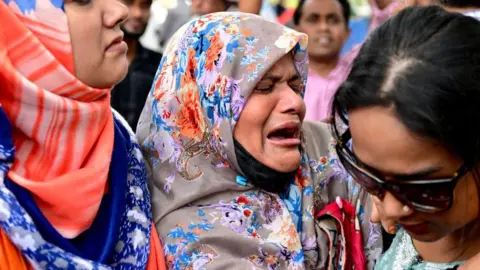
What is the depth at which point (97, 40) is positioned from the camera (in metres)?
1.96

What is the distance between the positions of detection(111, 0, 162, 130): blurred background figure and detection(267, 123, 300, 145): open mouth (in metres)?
1.86

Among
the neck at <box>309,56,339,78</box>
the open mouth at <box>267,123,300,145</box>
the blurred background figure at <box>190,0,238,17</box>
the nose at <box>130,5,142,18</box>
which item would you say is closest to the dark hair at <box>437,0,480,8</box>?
the open mouth at <box>267,123,300,145</box>

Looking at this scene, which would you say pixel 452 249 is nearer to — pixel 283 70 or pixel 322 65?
pixel 283 70

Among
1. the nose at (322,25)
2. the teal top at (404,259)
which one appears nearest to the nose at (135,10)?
the nose at (322,25)

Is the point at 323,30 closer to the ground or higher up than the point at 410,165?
closer to the ground

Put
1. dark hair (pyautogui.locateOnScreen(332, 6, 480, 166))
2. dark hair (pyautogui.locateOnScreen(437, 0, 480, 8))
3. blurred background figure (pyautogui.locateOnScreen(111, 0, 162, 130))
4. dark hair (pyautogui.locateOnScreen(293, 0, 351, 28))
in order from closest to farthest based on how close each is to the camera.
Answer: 1. dark hair (pyautogui.locateOnScreen(332, 6, 480, 166))
2. dark hair (pyautogui.locateOnScreen(437, 0, 480, 8))
3. blurred background figure (pyautogui.locateOnScreen(111, 0, 162, 130))
4. dark hair (pyautogui.locateOnScreen(293, 0, 351, 28))

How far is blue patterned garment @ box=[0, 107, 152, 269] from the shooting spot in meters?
1.81

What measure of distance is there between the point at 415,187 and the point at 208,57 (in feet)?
3.10

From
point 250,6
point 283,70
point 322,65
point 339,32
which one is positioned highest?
point 283,70

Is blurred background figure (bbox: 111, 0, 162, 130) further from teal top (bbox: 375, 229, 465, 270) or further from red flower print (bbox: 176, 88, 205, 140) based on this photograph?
teal top (bbox: 375, 229, 465, 270)

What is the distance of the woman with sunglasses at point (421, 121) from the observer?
140cm

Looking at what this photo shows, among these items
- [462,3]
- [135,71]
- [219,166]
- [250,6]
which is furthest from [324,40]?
[219,166]

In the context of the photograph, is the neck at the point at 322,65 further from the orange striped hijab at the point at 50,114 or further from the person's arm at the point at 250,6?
the orange striped hijab at the point at 50,114

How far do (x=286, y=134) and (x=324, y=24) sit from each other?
2.20m
